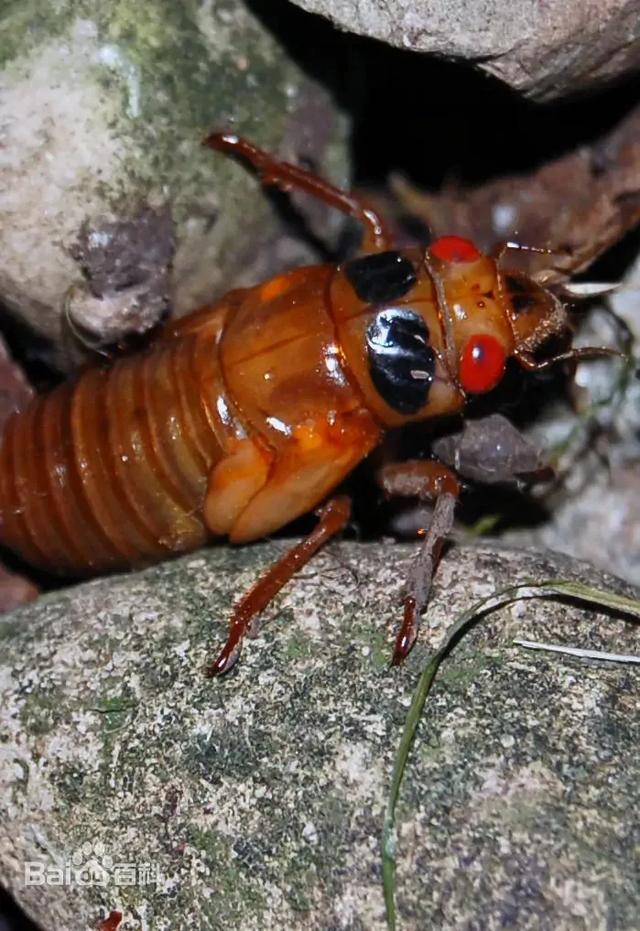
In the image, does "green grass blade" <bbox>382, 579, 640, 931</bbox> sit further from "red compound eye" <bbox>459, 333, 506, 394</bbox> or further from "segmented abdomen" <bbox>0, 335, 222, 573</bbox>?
"segmented abdomen" <bbox>0, 335, 222, 573</bbox>

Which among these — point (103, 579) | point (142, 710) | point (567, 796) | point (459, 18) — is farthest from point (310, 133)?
point (567, 796)

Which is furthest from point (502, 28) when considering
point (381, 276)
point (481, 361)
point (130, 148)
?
point (130, 148)

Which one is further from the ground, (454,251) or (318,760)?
(454,251)

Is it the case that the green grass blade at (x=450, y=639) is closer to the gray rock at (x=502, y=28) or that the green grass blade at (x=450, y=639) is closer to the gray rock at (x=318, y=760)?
the gray rock at (x=318, y=760)

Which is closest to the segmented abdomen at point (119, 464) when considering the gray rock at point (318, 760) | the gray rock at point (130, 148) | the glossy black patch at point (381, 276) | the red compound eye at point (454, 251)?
the gray rock at point (130, 148)

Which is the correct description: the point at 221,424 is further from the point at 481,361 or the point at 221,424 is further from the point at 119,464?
the point at 481,361

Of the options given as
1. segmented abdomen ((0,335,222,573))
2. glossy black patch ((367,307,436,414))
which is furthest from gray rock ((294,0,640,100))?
segmented abdomen ((0,335,222,573))
